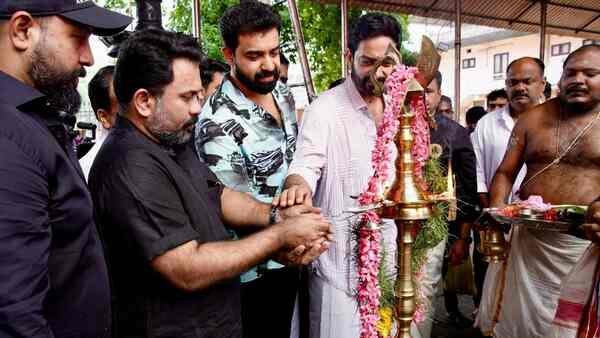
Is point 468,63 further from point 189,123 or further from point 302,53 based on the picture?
point 189,123

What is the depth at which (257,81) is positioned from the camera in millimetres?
2613

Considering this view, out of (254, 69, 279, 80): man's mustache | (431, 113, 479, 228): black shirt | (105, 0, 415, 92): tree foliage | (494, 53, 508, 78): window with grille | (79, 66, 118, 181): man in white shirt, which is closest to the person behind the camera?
(254, 69, 279, 80): man's mustache

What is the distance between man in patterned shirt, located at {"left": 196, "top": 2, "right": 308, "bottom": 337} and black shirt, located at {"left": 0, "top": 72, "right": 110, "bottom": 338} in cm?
95

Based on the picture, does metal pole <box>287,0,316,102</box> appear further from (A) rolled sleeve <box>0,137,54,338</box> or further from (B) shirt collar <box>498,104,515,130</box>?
(A) rolled sleeve <box>0,137,54,338</box>

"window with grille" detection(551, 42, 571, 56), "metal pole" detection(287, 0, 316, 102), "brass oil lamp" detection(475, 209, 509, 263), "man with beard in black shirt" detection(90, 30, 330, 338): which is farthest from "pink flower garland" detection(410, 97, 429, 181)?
"window with grille" detection(551, 42, 571, 56)

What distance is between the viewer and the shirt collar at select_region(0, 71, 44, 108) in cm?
136

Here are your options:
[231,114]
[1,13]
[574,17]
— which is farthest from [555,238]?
[574,17]

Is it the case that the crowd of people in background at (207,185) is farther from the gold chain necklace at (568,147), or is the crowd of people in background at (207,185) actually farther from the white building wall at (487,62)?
the white building wall at (487,62)

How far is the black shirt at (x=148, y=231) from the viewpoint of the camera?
156cm

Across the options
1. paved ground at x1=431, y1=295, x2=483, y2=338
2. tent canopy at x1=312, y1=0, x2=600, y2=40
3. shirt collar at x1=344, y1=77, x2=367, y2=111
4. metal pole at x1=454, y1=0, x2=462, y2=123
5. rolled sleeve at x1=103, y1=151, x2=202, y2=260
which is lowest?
paved ground at x1=431, y1=295, x2=483, y2=338

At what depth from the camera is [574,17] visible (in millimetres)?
9445

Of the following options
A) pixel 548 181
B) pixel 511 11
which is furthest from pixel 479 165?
pixel 511 11

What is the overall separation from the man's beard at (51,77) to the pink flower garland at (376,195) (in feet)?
3.52

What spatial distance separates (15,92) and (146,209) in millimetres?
528
